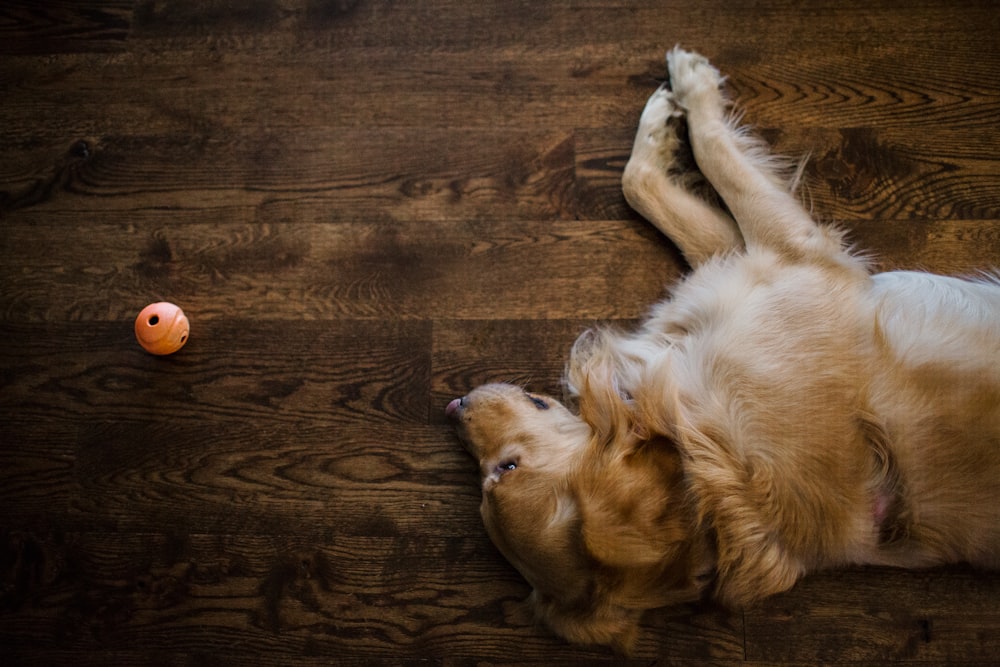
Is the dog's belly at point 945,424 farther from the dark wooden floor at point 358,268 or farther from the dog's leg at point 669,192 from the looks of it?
the dog's leg at point 669,192

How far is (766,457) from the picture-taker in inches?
58.6

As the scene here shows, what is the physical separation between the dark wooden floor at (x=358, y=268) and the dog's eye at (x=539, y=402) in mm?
164

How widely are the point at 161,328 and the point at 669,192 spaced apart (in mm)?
1506

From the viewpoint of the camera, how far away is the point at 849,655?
5.87 feet

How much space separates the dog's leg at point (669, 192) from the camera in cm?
193

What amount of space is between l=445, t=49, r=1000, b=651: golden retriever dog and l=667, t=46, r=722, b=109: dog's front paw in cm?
61

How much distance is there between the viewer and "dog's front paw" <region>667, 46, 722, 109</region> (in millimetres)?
1997

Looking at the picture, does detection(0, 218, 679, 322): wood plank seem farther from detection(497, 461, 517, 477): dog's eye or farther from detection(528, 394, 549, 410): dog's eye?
detection(497, 461, 517, 477): dog's eye

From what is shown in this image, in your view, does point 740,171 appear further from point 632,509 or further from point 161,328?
point 161,328

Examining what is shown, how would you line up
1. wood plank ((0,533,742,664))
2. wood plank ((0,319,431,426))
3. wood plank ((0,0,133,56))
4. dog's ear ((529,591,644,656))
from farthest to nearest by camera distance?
wood plank ((0,0,133,56)) < wood plank ((0,319,431,426)) < wood plank ((0,533,742,664)) < dog's ear ((529,591,644,656))

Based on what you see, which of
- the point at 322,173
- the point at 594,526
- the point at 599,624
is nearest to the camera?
the point at 594,526

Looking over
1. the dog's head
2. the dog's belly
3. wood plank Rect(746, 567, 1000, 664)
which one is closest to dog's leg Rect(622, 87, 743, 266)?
the dog's belly

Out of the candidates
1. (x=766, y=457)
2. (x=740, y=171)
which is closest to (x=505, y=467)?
(x=766, y=457)

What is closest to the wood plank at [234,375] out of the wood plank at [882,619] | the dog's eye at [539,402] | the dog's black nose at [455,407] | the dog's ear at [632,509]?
the dog's black nose at [455,407]
